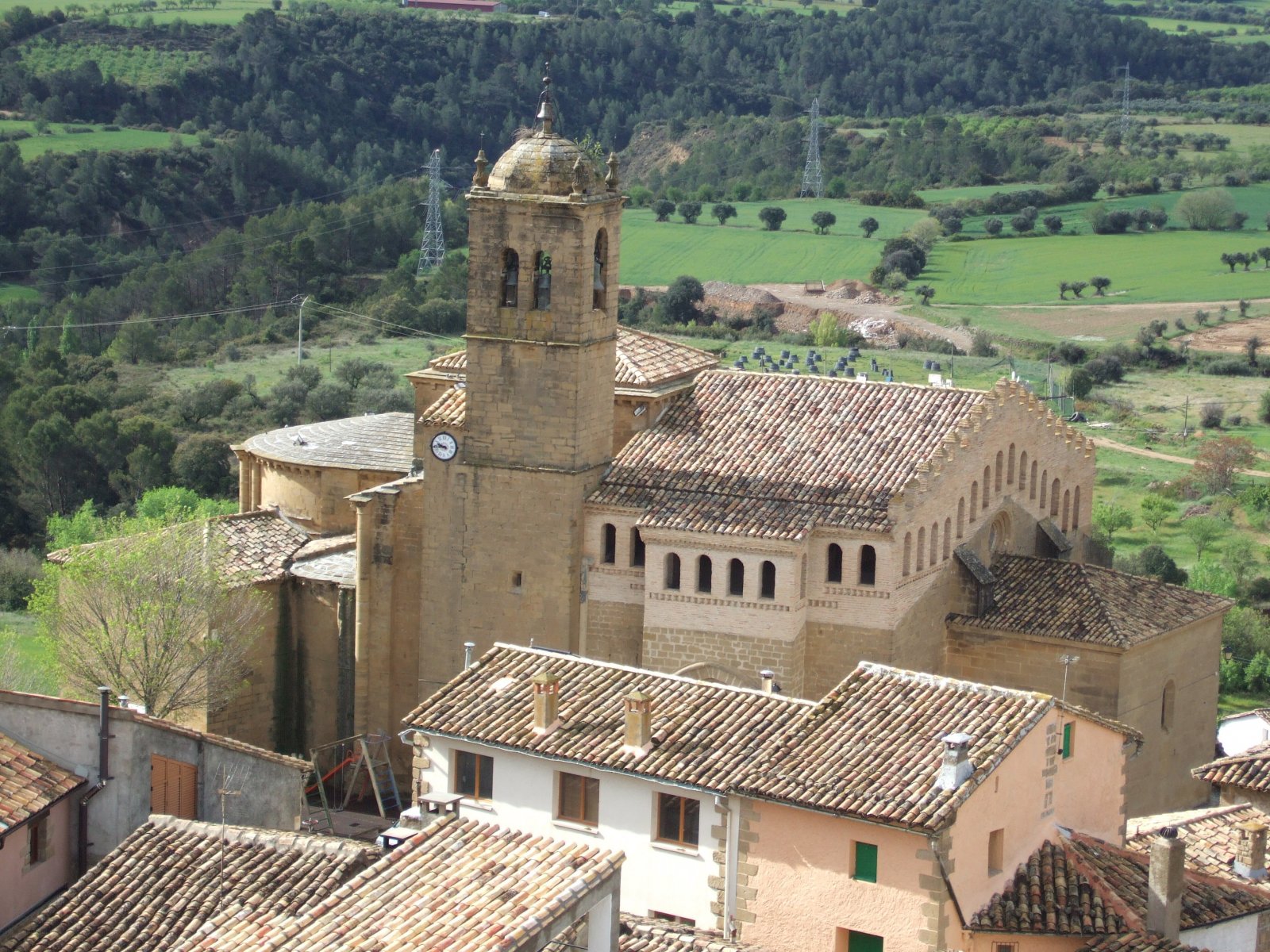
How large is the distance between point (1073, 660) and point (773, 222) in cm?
8111

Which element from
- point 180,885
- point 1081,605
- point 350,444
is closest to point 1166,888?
point 1081,605

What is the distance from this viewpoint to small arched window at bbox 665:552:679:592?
41406 millimetres

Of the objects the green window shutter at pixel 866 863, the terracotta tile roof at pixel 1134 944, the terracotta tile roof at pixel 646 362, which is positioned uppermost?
the terracotta tile roof at pixel 646 362

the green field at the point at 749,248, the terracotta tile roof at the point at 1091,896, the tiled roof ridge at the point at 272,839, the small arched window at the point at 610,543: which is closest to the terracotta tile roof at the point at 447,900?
the tiled roof ridge at the point at 272,839

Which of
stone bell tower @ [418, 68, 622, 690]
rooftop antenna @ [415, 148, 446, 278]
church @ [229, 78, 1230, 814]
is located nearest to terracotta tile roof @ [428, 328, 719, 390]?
church @ [229, 78, 1230, 814]

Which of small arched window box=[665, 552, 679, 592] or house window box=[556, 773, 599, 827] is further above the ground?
small arched window box=[665, 552, 679, 592]

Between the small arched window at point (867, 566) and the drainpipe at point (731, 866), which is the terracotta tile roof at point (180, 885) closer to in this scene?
the drainpipe at point (731, 866)

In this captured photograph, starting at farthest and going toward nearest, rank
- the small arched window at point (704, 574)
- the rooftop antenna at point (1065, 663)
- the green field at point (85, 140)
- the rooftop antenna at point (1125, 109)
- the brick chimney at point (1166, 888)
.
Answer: the rooftop antenna at point (1125, 109)
the green field at point (85, 140)
the rooftop antenna at point (1065, 663)
the small arched window at point (704, 574)
the brick chimney at point (1166, 888)

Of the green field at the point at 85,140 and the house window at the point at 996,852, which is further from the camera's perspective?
the green field at the point at 85,140

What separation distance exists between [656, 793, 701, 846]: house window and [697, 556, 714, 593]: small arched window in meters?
8.76

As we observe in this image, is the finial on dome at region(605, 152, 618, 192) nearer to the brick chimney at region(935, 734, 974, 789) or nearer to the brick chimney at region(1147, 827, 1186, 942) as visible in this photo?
the brick chimney at region(935, 734, 974, 789)

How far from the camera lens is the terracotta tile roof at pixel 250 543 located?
149ft

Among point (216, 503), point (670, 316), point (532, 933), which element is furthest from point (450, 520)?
point (670, 316)

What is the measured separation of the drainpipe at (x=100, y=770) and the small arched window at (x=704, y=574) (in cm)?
1197
